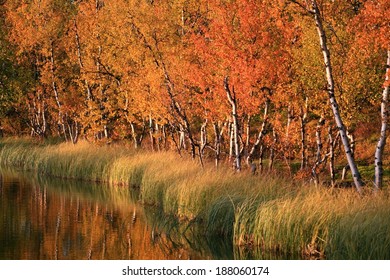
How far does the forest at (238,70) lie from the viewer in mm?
34219

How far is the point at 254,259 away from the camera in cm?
2298

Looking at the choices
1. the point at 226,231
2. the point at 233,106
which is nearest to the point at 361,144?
the point at 233,106

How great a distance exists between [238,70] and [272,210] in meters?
11.9

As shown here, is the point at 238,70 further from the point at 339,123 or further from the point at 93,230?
the point at 93,230

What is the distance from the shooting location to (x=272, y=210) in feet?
78.3

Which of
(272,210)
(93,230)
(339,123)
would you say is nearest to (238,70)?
(339,123)

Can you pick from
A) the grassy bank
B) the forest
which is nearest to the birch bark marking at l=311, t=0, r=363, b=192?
the forest

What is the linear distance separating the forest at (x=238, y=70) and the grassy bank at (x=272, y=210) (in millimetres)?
2870

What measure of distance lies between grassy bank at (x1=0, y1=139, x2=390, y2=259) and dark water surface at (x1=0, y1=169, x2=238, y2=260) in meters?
0.78

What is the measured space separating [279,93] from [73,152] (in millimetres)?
19916

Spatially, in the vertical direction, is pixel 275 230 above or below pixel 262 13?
below

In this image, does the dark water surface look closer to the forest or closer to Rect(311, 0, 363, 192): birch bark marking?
Rect(311, 0, 363, 192): birch bark marking

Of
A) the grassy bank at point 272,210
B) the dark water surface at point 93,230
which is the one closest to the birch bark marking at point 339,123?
the grassy bank at point 272,210
